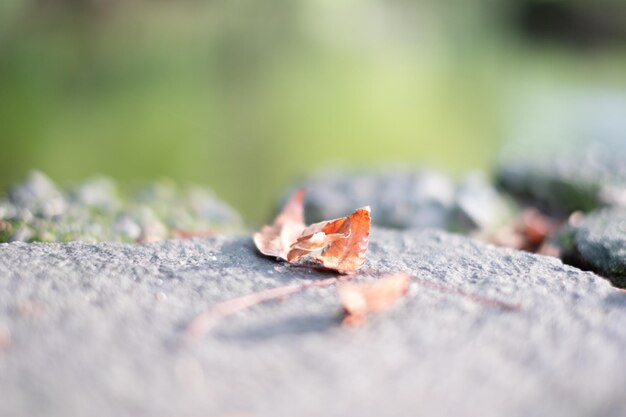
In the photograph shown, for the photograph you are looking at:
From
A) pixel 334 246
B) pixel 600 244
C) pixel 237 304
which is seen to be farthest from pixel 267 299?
pixel 600 244

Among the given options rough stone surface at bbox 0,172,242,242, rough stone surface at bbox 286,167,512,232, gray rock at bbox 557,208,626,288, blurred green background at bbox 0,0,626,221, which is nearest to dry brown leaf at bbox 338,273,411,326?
gray rock at bbox 557,208,626,288

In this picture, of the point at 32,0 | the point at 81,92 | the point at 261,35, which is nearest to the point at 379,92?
the point at 261,35

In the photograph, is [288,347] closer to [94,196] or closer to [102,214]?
[102,214]

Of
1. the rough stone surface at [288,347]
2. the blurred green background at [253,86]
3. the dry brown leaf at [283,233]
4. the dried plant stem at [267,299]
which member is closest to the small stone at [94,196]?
the dry brown leaf at [283,233]

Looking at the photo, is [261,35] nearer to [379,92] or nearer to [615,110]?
[379,92]

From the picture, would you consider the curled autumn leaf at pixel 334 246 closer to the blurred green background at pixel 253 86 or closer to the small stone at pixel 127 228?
the small stone at pixel 127 228

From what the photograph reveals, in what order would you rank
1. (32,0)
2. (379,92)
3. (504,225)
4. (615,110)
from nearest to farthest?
(504,225) → (615,110) → (379,92) → (32,0)
